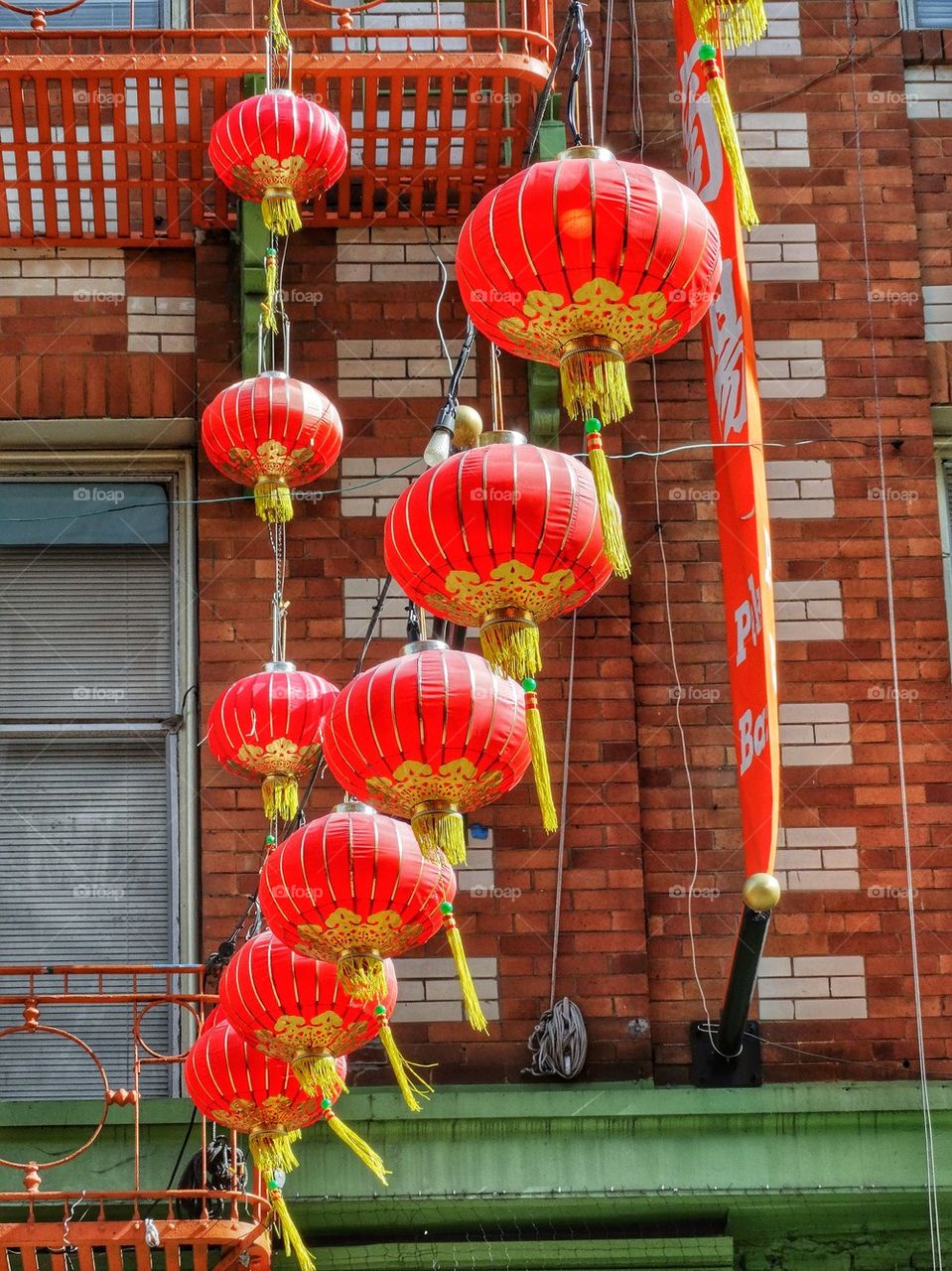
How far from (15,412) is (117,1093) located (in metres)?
3.53

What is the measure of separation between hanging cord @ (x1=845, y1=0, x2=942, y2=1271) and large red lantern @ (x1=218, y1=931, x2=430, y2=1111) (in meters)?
2.66

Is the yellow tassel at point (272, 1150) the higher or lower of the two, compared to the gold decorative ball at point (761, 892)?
lower

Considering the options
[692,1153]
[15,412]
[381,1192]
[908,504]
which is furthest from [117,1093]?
[908,504]

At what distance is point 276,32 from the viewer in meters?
8.80

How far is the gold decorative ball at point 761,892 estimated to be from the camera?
742 centimetres

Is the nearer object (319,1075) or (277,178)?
(319,1075)

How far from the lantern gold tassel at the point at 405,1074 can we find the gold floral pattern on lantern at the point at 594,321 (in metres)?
2.45

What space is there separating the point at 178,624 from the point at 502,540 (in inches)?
155

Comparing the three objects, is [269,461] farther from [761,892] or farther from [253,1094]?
[761,892]

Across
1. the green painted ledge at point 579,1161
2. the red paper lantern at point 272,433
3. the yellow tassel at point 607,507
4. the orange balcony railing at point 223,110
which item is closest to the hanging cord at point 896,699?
the green painted ledge at point 579,1161

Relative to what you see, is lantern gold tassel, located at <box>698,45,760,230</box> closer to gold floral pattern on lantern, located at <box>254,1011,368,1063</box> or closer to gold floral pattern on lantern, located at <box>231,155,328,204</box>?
gold floral pattern on lantern, located at <box>231,155,328,204</box>

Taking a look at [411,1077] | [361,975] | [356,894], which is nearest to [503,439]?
[356,894]

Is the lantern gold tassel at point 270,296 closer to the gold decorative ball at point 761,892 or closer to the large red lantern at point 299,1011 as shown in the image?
the large red lantern at point 299,1011

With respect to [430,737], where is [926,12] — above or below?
above
